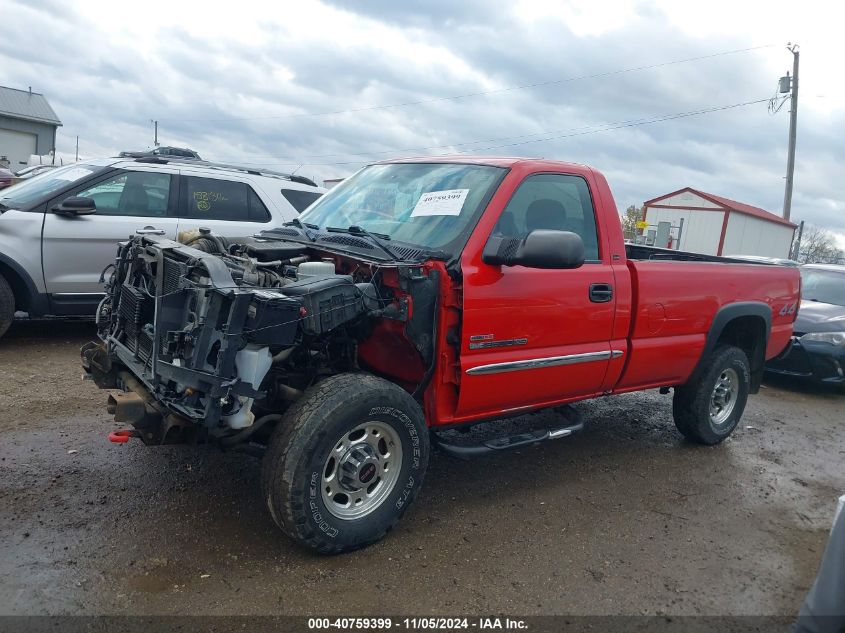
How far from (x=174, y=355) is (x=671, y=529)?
3010 mm

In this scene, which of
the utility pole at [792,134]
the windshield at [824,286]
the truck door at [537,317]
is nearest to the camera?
the truck door at [537,317]

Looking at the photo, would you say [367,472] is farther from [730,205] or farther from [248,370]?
[730,205]

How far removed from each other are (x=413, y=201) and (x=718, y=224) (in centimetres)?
3031

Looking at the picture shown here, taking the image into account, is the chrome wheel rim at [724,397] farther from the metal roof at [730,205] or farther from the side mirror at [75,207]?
the metal roof at [730,205]

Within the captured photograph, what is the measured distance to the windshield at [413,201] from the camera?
399 centimetres

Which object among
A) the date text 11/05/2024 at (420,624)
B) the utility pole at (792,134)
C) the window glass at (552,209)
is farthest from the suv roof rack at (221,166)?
the utility pole at (792,134)

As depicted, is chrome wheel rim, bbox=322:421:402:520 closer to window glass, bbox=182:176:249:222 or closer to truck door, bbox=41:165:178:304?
truck door, bbox=41:165:178:304

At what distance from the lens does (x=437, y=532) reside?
3818mm

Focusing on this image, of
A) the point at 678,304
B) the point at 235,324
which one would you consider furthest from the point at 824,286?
the point at 235,324

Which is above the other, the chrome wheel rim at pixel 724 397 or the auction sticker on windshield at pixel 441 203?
the auction sticker on windshield at pixel 441 203

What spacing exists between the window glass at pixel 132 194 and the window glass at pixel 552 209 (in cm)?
455

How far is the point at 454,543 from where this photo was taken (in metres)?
3.71

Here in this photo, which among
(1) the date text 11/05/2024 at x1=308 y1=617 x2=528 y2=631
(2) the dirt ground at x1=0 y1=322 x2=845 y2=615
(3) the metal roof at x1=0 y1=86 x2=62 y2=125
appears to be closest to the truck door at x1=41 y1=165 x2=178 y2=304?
(2) the dirt ground at x1=0 y1=322 x2=845 y2=615

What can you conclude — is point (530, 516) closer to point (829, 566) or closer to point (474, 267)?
point (474, 267)
